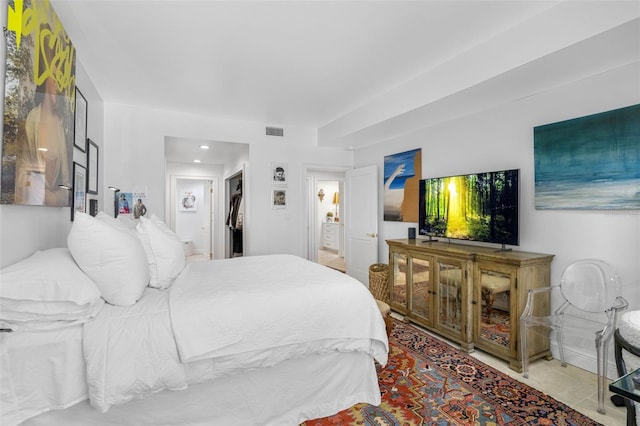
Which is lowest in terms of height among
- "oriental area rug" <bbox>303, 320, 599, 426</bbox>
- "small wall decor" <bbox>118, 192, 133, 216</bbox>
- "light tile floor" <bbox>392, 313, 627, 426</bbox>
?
"light tile floor" <bbox>392, 313, 627, 426</bbox>

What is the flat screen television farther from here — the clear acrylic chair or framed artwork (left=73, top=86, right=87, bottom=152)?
framed artwork (left=73, top=86, right=87, bottom=152)

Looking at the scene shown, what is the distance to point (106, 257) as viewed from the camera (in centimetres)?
144

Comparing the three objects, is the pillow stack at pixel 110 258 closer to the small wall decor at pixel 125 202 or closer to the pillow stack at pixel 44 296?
the pillow stack at pixel 44 296

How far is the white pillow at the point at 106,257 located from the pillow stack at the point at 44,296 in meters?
0.07

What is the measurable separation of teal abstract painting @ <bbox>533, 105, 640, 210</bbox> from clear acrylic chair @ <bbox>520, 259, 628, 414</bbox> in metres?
0.51

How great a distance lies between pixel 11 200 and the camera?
1307 millimetres

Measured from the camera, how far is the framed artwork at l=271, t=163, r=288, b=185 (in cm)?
462

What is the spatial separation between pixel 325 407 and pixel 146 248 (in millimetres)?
1435

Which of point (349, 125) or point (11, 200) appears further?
point (349, 125)

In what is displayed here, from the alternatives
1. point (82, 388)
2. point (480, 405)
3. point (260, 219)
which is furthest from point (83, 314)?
point (260, 219)

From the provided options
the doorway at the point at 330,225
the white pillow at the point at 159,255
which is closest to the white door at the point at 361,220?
the doorway at the point at 330,225

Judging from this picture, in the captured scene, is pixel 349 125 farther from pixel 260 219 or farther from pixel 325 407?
pixel 325 407

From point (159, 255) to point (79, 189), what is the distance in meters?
1.15

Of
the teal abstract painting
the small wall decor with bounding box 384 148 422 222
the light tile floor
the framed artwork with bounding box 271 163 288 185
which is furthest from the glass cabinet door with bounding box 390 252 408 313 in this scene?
the framed artwork with bounding box 271 163 288 185
